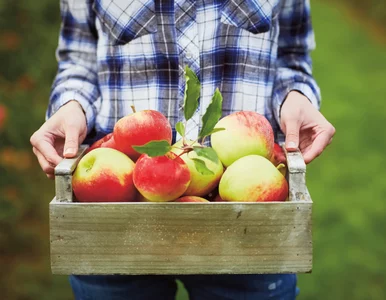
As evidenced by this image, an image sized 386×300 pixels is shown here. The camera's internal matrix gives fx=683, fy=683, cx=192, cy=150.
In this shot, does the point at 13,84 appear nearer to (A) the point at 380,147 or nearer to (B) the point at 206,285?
(B) the point at 206,285

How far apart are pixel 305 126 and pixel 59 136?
0.57 m

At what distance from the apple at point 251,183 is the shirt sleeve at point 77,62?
0.50 metres

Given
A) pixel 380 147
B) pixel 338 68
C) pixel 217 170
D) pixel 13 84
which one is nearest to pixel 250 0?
pixel 217 170

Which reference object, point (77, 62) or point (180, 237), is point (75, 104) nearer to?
point (77, 62)

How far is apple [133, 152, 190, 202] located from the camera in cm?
123

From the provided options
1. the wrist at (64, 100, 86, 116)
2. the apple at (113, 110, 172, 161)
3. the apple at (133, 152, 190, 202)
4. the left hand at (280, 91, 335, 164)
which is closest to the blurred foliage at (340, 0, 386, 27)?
the left hand at (280, 91, 335, 164)

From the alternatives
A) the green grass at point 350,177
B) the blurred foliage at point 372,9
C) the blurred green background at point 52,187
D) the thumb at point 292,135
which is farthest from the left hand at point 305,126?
the blurred foliage at point 372,9

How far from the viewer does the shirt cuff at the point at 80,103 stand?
5.47ft

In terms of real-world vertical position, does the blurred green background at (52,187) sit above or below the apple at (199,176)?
below

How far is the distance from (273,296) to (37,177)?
2.92 metres

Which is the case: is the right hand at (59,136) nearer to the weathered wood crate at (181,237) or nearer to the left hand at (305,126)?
the weathered wood crate at (181,237)

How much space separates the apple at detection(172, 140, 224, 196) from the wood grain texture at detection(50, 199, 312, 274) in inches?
3.5

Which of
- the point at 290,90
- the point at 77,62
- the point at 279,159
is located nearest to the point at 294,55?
the point at 290,90

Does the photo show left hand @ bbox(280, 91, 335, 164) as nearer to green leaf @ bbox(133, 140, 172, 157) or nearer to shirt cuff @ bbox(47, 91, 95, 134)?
green leaf @ bbox(133, 140, 172, 157)
